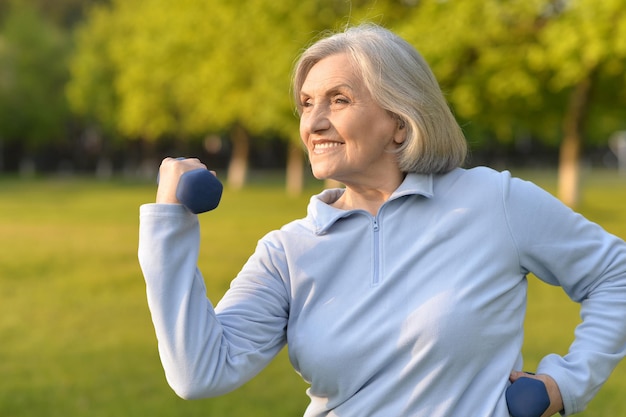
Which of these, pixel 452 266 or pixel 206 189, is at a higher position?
pixel 206 189

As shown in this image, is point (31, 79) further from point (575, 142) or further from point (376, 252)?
point (376, 252)

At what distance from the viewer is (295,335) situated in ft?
7.80

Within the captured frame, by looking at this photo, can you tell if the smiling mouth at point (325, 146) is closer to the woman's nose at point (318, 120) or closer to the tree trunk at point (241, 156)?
the woman's nose at point (318, 120)

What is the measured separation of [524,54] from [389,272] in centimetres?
2222

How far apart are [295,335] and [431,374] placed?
0.33m

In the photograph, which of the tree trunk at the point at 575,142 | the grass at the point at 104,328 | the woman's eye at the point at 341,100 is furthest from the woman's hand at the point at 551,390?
the tree trunk at the point at 575,142

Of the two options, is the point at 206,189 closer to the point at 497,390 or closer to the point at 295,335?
the point at 295,335

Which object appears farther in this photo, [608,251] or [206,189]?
[608,251]

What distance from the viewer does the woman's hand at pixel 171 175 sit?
2195mm

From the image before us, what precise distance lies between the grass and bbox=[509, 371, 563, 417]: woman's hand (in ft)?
15.1

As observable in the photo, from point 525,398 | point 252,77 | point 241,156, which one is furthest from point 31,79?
point 525,398

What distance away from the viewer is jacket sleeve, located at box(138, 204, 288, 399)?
2178mm

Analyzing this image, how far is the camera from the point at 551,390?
247 cm

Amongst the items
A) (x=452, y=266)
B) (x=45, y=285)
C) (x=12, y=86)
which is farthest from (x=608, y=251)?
(x=12, y=86)
